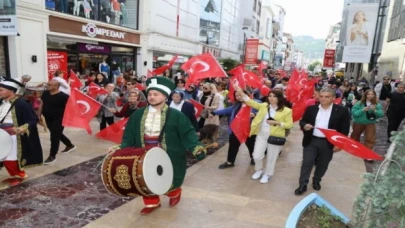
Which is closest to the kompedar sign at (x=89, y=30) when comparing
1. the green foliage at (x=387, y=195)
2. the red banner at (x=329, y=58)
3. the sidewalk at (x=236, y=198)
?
the sidewalk at (x=236, y=198)

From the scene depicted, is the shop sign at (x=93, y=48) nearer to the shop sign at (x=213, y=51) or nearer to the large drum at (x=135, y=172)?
the large drum at (x=135, y=172)

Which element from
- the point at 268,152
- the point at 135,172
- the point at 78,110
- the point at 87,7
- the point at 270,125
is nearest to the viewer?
the point at 135,172

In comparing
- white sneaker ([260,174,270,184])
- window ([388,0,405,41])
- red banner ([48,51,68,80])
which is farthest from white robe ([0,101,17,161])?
window ([388,0,405,41])

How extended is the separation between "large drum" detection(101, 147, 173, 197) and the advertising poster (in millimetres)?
15628

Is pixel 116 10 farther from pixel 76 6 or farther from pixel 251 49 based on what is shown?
pixel 251 49

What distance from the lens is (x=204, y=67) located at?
21.8ft

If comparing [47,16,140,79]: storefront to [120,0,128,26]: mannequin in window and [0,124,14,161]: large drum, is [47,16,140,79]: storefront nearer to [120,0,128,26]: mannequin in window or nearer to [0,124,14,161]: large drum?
[120,0,128,26]: mannequin in window

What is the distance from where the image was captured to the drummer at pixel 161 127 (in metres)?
3.62

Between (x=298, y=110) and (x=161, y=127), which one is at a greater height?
(x=161, y=127)

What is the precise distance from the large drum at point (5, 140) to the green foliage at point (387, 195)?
14.4ft

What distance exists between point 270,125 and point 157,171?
88.1 inches

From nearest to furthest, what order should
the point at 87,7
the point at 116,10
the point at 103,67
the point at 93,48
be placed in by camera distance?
the point at 87,7
the point at 93,48
the point at 103,67
the point at 116,10

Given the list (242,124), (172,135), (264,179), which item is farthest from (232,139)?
(172,135)

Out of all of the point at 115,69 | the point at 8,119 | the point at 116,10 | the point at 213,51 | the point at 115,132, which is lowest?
the point at 115,132
